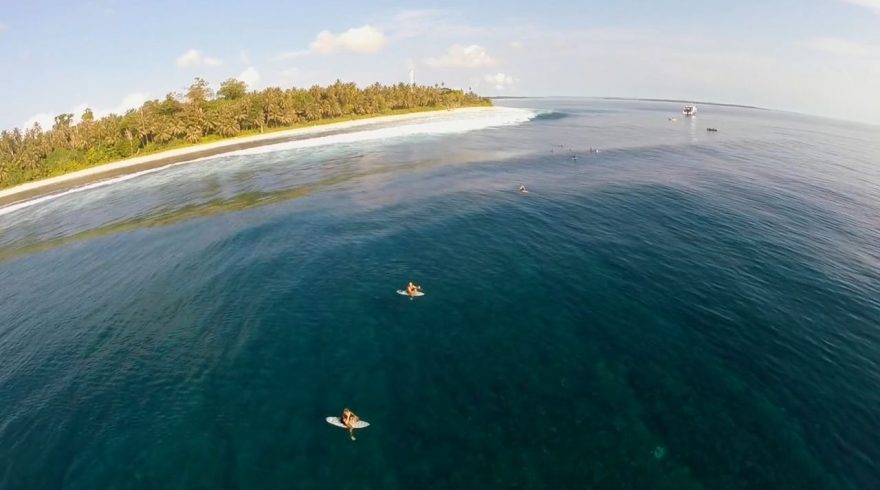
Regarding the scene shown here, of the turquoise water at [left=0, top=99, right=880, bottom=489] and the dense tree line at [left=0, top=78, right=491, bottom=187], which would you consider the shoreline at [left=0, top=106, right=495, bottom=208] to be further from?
the turquoise water at [left=0, top=99, right=880, bottom=489]

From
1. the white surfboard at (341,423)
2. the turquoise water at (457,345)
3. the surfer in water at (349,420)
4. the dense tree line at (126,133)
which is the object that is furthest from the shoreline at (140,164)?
the surfer in water at (349,420)

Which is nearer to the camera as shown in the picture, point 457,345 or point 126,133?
point 457,345

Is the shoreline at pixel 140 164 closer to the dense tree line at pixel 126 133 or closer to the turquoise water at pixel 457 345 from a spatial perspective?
the dense tree line at pixel 126 133

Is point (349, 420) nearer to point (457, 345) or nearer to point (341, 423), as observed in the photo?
point (341, 423)

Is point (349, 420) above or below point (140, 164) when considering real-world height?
below

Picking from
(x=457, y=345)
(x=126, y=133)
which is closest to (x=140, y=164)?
(x=126, y=133)

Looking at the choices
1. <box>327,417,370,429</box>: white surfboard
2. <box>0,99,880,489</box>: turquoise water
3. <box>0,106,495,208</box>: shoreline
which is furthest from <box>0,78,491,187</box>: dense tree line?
<box>327,417,370,429</box>: white surfboard

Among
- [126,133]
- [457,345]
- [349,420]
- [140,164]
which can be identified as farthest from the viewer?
[126,133]

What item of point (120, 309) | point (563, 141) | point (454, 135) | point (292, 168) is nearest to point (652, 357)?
point (120, 309)

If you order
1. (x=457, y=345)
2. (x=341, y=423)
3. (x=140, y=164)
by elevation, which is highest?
(x=140, y=164)
